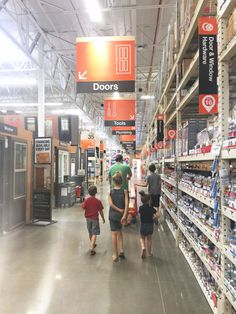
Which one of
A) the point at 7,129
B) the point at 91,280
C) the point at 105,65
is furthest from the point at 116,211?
the point at 7,129

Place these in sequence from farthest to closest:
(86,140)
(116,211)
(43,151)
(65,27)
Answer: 1. (86,140)
2. (65,27)
3. (43,151)
4. (116,211)

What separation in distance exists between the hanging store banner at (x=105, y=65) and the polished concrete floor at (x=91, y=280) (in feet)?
10.7

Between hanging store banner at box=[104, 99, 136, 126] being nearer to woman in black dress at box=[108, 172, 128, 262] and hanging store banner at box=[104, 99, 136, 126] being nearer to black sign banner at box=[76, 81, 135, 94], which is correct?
black sign banner at box=[76, 81, 135, 94]

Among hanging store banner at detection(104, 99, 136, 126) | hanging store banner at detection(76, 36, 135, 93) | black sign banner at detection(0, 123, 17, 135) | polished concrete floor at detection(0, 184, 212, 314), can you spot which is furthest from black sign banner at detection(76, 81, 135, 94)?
hanging store banner at detection(104, 99, 136, 126)

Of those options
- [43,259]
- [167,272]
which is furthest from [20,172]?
[167,272]

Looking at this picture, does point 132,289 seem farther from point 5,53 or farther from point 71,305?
point 5,53

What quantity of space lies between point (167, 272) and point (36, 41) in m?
7.93

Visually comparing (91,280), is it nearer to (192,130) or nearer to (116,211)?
(116,211)

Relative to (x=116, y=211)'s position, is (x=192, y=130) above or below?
above

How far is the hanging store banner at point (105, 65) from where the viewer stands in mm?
6008

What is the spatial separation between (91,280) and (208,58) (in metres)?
3.09

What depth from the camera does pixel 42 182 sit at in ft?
25.4

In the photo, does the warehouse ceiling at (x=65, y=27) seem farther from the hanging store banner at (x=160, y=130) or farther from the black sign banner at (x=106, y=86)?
the hanging store banner at (x=160, y=130)

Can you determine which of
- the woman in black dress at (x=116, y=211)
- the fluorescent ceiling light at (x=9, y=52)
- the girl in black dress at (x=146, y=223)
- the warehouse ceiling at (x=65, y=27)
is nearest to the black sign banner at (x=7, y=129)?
the warehouse ceiling at (x=65, y=27)
